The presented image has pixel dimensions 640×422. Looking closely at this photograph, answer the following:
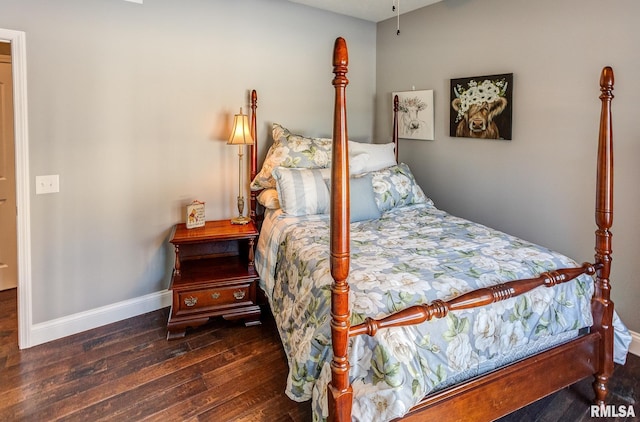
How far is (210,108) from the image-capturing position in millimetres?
3006

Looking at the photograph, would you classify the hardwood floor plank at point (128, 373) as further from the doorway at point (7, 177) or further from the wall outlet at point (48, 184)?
the doorway at point (7, 177)

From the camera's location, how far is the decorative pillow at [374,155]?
3146 millimetres

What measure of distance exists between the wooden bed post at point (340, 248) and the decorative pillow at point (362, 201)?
136 centimetres

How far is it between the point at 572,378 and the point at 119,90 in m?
3.08

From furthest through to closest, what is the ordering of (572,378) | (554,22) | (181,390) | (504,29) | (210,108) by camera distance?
(210,108)
(504,29)
(554,22)
(181,390)
(572,378)

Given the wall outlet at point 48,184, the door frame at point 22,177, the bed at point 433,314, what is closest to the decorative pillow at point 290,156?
the bed at point 433,314

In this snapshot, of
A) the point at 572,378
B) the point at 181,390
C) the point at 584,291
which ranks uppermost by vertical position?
the point at 584,291

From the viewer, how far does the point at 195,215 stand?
2.82m

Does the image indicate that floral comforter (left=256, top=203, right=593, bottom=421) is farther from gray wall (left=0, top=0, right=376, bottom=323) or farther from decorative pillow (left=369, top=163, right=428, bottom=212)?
gray wall (left=0, top=0, right=376, bottom=323)

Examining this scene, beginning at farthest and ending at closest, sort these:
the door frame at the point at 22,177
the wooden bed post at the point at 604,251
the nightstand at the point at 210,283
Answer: the nightstand at the point at 210,283, the door frame at the point at 22,177, the wooden bed post at the point at 604,251

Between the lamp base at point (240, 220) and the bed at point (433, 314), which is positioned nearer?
the bed at point (433, 314)

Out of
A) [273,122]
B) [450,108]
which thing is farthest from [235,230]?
[450,108]

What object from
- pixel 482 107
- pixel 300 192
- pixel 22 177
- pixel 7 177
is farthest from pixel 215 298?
pixel 482 107

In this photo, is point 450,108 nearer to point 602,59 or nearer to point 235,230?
point 602,59
